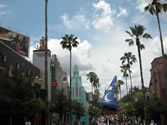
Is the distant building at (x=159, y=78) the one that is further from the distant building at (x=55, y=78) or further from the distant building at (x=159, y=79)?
the distant building at (x=55, y=78)

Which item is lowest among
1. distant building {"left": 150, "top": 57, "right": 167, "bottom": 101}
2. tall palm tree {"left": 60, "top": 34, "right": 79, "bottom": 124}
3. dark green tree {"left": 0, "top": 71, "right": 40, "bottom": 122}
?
dark green tree {"left": 0, "top": 71, "right": 40, "bottom": 122}

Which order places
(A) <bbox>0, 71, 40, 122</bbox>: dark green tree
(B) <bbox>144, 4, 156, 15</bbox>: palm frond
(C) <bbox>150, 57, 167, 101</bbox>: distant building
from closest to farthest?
1. (A) <bbox>0, 71, 40, 122</bbox>: dark green tree
2. (B) <bbox>144, 4, 156, 15</bbox>: palm frond
3. (C) <bbox>150, 57, 167, 101</bbox>: distant building

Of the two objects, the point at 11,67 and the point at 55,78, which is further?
the point at 55,78

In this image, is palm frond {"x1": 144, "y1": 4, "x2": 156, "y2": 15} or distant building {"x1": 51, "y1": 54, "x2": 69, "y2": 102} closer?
palm frond {"x1": 144, "y1": 4, "x2": 156, "y2": 15}

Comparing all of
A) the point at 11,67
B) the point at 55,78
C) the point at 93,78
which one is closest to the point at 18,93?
the point at 11,67

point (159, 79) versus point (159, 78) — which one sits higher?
point (159, 78)

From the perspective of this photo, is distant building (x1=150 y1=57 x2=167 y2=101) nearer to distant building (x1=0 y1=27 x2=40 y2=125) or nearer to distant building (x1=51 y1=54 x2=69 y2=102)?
distant building (x1=51 y1=54 x2=69 y2=102)

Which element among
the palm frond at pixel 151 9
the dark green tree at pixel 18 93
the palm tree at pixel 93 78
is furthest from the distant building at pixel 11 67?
the palm tree at pixel 93 78

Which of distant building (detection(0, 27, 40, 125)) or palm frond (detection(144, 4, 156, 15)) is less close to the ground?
palm frond (detection(144, 4, 156, 15))

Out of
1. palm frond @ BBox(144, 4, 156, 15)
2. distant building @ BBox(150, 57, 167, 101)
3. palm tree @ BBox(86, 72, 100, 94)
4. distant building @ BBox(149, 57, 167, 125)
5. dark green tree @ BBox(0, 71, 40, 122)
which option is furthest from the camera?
palm tree @ BBox(86, 72, 100, 94)

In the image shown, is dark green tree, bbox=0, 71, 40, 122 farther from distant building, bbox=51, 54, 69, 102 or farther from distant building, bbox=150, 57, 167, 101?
distant building, bbox=150, 57, 167, 101

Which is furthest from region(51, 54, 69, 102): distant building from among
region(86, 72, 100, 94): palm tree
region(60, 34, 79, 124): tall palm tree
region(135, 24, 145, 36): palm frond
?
region(86, 72, 100, 94): palm tree

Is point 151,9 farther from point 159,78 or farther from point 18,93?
point 18,93

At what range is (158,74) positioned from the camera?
34531 mm
